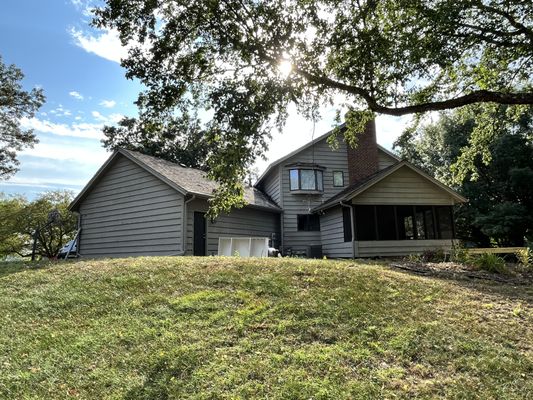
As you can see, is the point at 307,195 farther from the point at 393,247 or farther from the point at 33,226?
the point at 33,226

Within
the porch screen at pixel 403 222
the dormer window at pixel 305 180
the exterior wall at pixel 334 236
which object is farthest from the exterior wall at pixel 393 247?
the dormer window at pixel 305 180

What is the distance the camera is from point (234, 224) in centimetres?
1688

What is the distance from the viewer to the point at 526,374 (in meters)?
4.07

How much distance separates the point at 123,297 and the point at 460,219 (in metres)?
26.5

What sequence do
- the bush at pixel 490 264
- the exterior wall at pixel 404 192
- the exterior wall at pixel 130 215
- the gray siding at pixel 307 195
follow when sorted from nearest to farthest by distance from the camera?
1. the bush at pixel 490 264
2. the exterior wall at pixel 130 215
3. the exterior wall at pixel 404 192
4. the gray siding at pixel 307 195

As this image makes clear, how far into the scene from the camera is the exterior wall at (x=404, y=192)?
16.3 metres

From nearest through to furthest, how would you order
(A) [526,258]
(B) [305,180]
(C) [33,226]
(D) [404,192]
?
1. (A) [526,258]
2. (D) [404,192]
3. (B) [305,180]
4. (C) [33,226]

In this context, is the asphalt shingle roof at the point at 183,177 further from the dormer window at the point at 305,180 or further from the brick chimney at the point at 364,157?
the brick chimney at the point at 364,157

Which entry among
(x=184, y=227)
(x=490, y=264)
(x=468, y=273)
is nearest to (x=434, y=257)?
(x=490, y=264)

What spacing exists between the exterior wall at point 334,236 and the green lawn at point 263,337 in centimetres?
924

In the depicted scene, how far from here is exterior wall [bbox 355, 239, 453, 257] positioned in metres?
16.0

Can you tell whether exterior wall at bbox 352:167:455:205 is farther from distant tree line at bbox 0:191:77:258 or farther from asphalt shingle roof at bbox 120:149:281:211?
distant tree line at bbox 0:191:77:258

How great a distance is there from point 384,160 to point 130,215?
557 inches

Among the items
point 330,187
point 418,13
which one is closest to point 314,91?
point 418,13
